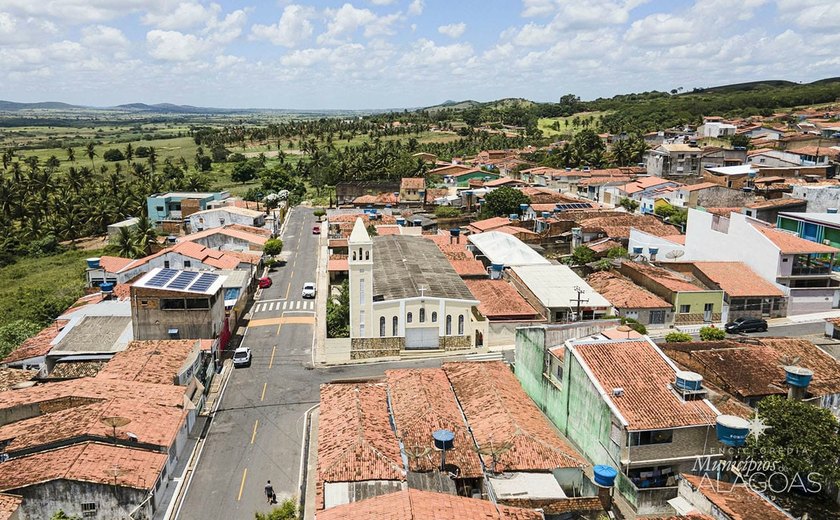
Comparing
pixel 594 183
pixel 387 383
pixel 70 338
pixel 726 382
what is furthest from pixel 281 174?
pixel 726 382

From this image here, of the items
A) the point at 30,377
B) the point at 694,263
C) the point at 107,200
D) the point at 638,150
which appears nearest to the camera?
the point at 30,377

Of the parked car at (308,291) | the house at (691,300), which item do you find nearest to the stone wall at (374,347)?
the parked car at (308,291)

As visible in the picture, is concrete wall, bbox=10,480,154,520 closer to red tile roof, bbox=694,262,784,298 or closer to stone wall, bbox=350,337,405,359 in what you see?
stone wall, bbox=350,337,405,359

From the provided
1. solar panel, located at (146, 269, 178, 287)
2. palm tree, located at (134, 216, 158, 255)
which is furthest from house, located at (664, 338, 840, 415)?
palm tree, located at (134, 216, 158, 255)

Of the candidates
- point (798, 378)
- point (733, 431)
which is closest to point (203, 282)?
point (733, 431)

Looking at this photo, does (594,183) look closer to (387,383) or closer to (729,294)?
(729,294)
